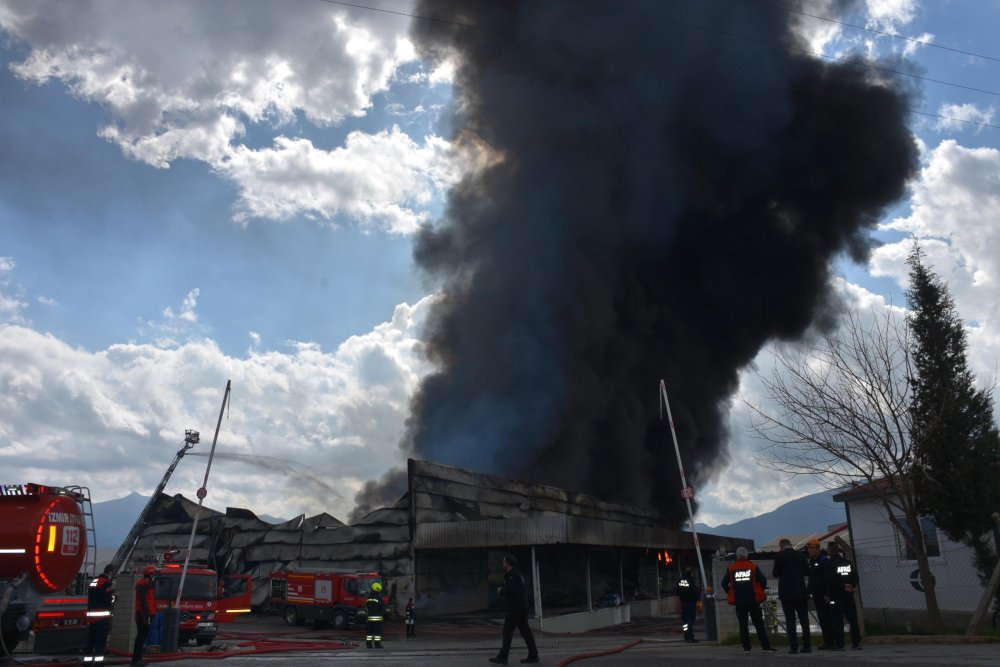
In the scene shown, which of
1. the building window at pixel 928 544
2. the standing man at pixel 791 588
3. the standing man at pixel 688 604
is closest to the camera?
the standing man at pixel 791 588

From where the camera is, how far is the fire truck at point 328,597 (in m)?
23.6

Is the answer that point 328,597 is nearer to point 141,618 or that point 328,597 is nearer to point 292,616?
point 292,616

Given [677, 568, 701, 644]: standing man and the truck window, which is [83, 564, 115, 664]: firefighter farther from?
[677, 568, 701, 644]: standing man

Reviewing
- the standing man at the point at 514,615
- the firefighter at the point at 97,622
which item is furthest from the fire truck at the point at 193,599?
the standing man at the point at 514,615

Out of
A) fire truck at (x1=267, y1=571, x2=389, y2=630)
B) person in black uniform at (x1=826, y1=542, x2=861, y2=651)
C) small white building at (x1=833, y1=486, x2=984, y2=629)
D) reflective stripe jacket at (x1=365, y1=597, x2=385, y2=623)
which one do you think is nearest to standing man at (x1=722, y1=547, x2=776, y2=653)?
person in black uniform at (x1=826, y1=542, x2=861, y2=651)

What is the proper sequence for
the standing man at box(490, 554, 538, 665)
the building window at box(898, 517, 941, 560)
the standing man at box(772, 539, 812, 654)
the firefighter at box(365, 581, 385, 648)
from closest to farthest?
the standing man at box(490, 554, 538, 665), the standing man at box(772, 539, 812, 654), the firefighter at box(365, 581, 385, 648), the building window at box(898, 517, 941, 560)

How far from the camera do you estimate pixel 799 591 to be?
10.2 m

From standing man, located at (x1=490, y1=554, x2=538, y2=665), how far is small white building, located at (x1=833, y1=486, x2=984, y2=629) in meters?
14.1

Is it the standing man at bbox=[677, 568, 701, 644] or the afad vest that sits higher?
the afad vest

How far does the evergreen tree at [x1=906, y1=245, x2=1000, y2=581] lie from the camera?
18125 mm

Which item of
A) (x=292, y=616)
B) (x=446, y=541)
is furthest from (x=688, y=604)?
(x=292, y=616)

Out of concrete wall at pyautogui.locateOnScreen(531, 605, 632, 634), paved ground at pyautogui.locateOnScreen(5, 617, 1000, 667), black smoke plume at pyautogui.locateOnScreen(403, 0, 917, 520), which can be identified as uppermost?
black smoke plume at pyautogui.locateOnScreen(403, 0, 917, 520)

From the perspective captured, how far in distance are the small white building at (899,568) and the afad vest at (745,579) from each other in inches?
479

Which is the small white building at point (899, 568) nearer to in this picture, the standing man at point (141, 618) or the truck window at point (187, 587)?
the truck window at point (187, 587)
